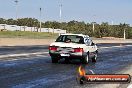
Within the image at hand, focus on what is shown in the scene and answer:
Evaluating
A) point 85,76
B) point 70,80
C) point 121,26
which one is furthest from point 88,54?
point 121,26

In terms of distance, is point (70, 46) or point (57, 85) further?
point (70, 46)

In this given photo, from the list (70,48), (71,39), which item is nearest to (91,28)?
(71,39)

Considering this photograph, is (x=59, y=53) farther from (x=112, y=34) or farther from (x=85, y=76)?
(x=112, y=34)

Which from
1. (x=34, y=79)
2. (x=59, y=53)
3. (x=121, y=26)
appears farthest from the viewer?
(x=121, y=26)

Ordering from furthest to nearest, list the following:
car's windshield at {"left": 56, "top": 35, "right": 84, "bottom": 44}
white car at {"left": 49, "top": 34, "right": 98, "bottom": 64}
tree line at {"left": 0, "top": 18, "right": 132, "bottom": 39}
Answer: tree line at {"left": 0, "top": 18, "right": 132, "bottom": 39} → car's windshield at {"left": 56, "top": 35, "right": 84, "bottom": 44} → white car at {"left": 49, "top": 34, "right": 98, "bottom": 64}

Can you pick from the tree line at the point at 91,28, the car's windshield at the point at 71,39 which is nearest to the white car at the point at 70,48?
the car's windshield at the point at 71,39

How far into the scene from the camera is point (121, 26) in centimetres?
18425

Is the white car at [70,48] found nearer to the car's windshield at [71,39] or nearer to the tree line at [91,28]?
the car's windshield at [71,39]

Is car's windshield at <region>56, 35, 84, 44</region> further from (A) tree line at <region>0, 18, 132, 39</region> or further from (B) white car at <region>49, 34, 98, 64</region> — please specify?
(A) tree line at <region>0, 18, 132, 39</region>

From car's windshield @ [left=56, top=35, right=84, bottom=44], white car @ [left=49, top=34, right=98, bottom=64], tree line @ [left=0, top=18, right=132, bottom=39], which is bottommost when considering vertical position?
tree line @ [left=0, top=18, right=132, bottom=39]

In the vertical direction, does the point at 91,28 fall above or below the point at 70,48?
below

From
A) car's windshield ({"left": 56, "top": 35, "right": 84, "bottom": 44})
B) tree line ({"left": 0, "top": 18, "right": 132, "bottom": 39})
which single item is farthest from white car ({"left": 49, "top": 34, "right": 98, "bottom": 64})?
tree line ({"left": 0, "top": 18, "right": 132, "bottom": 39})

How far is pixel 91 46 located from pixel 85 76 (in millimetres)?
15380

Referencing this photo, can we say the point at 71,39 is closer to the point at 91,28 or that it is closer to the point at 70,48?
the point at 70,48
